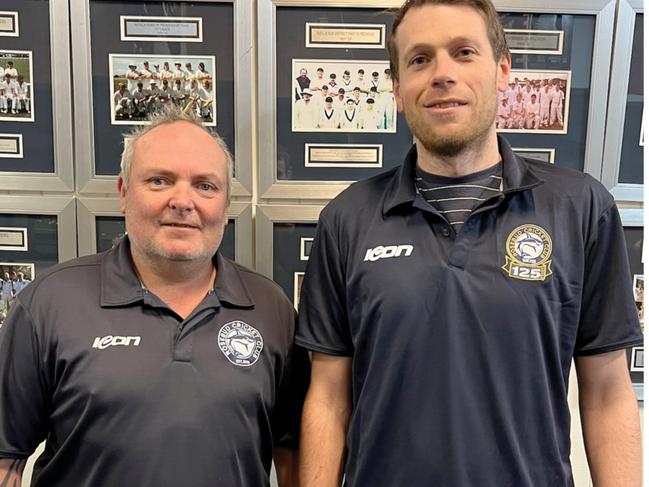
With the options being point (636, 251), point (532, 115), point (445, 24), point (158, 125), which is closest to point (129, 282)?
point (158, 125)

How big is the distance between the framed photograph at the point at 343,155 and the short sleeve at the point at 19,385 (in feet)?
2.40

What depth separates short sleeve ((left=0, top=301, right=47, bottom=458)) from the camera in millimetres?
1065

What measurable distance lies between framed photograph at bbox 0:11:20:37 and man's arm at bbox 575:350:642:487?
4.87 ft

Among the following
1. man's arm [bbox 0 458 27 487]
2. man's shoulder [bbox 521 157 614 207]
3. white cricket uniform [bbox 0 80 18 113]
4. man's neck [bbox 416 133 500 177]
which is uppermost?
white cricket uniform [bbox 0 80 18 113]

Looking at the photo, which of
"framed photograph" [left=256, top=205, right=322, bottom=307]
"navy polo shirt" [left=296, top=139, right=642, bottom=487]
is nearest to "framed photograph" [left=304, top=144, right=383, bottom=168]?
"framed photograph" [left=256, top=205, right=322, bottom=307]

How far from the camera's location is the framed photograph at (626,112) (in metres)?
1.36

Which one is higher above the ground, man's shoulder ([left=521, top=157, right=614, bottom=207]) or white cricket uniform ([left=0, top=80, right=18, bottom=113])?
white cricket uniform ([left=0, top=80, right=18, bottom=113])

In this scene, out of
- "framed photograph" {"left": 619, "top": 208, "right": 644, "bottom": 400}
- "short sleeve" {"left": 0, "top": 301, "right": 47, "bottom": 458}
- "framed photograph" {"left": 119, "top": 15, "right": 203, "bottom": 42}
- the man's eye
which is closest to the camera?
"short sleeve" {"left": 0, "top": 301, "right": 47, "bottom": 458}

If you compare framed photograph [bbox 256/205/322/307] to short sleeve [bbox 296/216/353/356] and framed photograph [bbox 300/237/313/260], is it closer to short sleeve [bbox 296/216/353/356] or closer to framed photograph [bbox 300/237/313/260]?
framed photograph [bbox 300/237/313/260]

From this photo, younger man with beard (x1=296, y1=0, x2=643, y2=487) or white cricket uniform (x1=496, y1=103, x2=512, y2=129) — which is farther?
white cricket uniform (x1=496, y1=103, x2=512, y2=129)

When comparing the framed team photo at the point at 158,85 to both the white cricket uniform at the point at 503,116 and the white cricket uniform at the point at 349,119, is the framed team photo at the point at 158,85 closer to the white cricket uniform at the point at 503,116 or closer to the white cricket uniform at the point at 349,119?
the white cricket uniform at the point at 349,119

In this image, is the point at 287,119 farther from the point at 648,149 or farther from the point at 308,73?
the point at 648,149

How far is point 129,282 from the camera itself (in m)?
1.13

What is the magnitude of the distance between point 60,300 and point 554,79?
4.15ft
